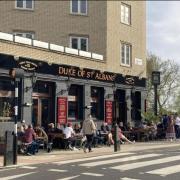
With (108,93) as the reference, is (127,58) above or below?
above

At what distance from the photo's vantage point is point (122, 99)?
32.8 meters

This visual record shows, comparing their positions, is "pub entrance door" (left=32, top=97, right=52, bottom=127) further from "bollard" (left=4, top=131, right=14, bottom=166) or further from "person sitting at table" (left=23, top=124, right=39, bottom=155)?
"bollard" (left=4, top=131, right=14, bottom=166)

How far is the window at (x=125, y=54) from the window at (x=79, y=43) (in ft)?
9.63

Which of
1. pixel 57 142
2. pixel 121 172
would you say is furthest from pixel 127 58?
pixel 121 172

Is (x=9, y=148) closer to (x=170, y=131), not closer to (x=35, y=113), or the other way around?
(x=35, y=113)

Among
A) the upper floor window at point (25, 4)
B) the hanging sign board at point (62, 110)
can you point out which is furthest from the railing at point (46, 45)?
the upper floor window at point (25, 4)

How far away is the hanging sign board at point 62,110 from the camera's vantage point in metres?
26.4

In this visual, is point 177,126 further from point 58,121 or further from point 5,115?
point 5,115

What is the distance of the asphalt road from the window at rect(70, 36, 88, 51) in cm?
1302

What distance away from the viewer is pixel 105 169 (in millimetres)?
15594

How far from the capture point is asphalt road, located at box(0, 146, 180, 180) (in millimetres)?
13898

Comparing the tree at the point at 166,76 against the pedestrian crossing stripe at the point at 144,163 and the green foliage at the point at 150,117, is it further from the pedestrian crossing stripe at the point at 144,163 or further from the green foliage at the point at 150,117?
the pedestrian crossing stripe at the point at 144,163

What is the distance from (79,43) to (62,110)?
6550mm

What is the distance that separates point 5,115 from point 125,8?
14555 millimetres
